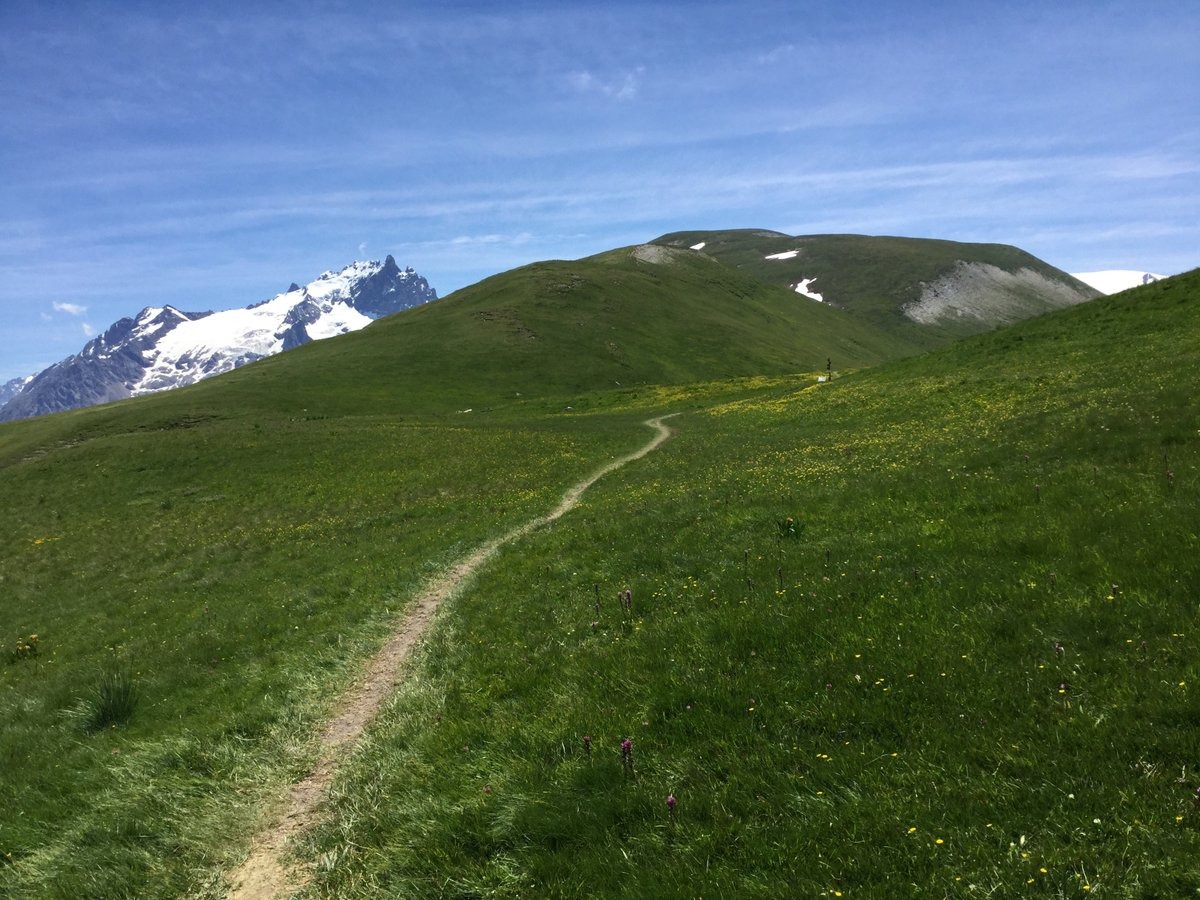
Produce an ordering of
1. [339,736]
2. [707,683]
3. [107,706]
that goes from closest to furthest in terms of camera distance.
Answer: [707,683]
[339,736]
[107,706]

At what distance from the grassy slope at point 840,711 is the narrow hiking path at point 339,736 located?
55 centimetres

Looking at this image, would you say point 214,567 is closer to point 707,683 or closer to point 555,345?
Result: point 707,683

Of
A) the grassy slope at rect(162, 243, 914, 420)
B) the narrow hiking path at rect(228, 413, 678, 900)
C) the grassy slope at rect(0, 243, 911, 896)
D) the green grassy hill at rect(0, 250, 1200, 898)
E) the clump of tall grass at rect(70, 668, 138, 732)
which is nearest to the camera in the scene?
the green grassy hill at rect(0, 250, 1200, 898)

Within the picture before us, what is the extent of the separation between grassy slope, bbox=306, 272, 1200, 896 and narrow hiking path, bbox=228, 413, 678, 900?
55 centimetres

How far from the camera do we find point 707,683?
29.2 ft

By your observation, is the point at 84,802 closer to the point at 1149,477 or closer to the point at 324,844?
the point at 324,844

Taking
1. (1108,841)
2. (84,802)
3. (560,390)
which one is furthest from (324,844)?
(560,390)

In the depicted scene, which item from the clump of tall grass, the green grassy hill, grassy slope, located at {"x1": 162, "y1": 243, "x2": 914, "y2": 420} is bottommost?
the clump of tall grass

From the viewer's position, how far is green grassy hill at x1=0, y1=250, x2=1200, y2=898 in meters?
6.01

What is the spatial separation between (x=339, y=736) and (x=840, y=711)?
8.95 meters

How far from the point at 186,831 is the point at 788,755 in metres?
8.77

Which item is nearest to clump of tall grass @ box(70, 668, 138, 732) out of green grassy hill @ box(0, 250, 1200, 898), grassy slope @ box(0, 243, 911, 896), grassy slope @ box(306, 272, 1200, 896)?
green grassy hill @ box(0, 250, 1200, 898)

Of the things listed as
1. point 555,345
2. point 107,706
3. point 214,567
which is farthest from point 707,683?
point 555,345

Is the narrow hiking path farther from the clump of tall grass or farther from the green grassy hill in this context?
the clump of tall grass
